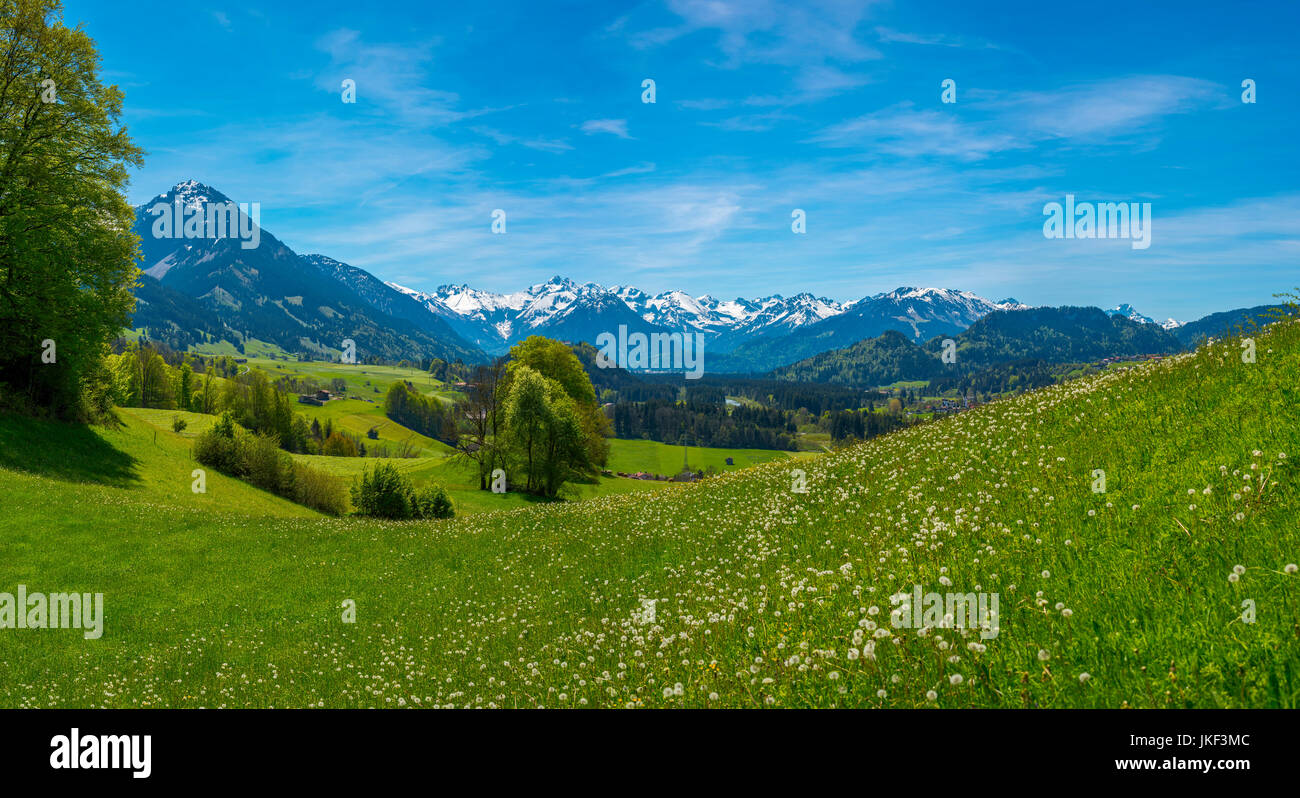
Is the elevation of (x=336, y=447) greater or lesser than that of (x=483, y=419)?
lesser

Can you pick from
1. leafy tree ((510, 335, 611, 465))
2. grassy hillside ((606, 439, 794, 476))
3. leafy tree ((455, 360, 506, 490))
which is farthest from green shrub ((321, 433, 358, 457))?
leafy tree ((510, 335, 611, 465))

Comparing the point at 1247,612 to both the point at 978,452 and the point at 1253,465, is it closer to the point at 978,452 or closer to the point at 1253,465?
Answer: the point at 1253,465

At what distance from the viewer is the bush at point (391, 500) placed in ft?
160

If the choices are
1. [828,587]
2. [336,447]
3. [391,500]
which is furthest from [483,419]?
[336,447]

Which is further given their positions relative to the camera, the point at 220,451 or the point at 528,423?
the point at 528,423

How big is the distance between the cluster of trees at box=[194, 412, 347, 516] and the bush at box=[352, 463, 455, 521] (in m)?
6.75

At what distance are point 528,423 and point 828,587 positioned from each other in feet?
163

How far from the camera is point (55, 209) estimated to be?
3156 centimetres

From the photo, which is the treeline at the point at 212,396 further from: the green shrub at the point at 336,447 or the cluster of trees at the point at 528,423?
the cluster of trees at the point at 528,423

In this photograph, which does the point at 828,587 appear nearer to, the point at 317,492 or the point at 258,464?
the point at 258,464

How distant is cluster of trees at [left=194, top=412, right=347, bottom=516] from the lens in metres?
48.2

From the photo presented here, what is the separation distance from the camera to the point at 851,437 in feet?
73.6

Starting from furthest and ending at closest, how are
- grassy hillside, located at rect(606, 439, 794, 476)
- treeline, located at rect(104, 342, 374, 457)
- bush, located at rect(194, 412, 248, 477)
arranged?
grassy hillside, located at rect(606, 439, 794, 476)
treeline, located at rect(104, 342, 374, 457)
bush, located at rect(194, 412, 248, 477)

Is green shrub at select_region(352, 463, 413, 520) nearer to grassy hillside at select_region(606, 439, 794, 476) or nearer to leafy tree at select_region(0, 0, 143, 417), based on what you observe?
leafy tree at select_region(0, 0, 143, 417)
